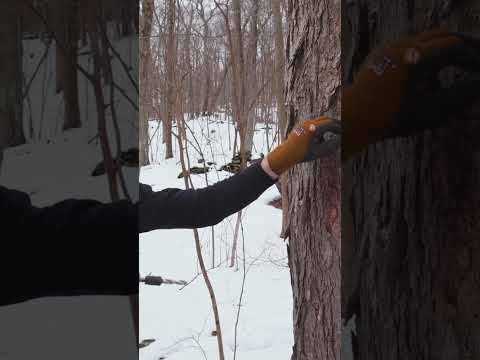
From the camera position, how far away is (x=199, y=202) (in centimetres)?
118

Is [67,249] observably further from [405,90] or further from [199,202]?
[199,202]

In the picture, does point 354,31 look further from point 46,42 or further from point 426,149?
point 46,42

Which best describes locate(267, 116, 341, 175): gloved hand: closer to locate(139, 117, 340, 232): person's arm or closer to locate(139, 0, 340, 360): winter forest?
locate(139, 117, 340, 232): person's arm

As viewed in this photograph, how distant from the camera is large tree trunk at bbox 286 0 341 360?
1.36 m

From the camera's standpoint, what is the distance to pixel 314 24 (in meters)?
1.38

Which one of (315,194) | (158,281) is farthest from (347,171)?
(158,281)

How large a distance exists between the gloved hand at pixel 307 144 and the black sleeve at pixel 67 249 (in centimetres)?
96

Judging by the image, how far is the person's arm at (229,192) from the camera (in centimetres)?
116

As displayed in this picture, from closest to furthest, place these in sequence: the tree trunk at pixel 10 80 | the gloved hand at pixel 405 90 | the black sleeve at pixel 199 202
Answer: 1. the gloved hand at pixel 405 90
2. the tree trunk at pixel 10 80
3. the black sleeve at pixel 199 202

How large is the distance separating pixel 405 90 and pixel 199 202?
1.05 meters

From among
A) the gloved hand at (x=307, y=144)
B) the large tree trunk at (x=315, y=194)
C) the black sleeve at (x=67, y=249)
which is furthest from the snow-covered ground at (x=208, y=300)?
the black sleeve at (x=67, y=249)

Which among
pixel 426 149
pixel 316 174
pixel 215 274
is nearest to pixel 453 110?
pixel 426 149

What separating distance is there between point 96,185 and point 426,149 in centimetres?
22

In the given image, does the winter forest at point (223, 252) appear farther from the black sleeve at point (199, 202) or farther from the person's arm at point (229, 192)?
the black sleeve at point (199, 202)
